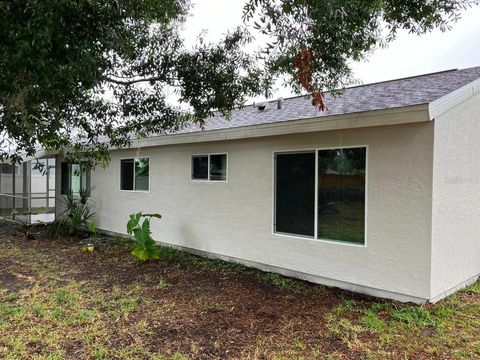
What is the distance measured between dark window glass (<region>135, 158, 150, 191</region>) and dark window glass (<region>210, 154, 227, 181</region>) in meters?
2.46

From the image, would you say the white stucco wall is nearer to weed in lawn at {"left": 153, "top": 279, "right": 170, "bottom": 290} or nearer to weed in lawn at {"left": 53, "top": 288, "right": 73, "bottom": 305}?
weed in lawn at {"left": 153, "top": 279, "right": 170, "bottom": 290}

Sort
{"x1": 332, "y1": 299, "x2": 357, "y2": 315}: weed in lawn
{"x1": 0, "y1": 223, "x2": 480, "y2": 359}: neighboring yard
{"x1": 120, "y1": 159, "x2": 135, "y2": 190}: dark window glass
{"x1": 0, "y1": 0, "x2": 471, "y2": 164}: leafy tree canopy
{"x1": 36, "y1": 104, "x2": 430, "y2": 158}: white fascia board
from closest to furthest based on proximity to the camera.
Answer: {"x1": 0, "y1": 0, "x2": 471, "y2": 164}: leafy tree canopy < {"x1": 0, "y1": 223, "x2": 480, "y2": 359}: neighboring yard < {"x1": 36, "y1": 104, "x2": 430, "y2": 158}: white fascia board < {"x1": 332, "y1": 299, "x2": 357, "y2": 315}: weed in lawn < {"x1": 120, "y1": 159, "x2": 135, "y2": 190}: dark window glass

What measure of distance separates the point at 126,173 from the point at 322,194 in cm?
639

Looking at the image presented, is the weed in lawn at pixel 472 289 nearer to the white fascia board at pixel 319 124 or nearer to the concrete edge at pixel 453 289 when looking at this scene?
the concrete edge at pixel 453 289

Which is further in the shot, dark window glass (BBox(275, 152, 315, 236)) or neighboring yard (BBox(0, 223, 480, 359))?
dark window glass (BBox(275, 152, 315, 236))

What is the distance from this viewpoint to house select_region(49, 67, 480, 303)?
4977 millimetres

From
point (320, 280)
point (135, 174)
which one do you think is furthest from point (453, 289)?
point (135, 174)

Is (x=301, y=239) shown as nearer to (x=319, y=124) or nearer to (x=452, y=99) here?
(x=319, y=124)

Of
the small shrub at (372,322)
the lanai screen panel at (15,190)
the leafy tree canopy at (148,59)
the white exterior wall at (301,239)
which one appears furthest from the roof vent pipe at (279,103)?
the lanai screen panel at (15,190)

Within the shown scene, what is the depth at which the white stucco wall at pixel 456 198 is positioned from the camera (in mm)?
4992

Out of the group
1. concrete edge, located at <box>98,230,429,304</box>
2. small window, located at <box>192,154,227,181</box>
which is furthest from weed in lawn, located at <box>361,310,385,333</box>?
small window, located at <box>192,154,227,181</box>

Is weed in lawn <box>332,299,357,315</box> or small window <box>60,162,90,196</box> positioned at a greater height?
small window <box>60,162,90,196</box>

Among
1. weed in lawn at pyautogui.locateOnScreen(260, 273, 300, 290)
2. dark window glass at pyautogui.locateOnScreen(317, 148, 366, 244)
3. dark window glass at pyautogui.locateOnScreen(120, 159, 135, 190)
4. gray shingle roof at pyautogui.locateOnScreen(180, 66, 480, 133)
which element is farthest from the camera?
dark window glass at pyautogui.locateOnScreen(120, 159, 135, 190)

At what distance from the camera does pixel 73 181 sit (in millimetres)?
12352
